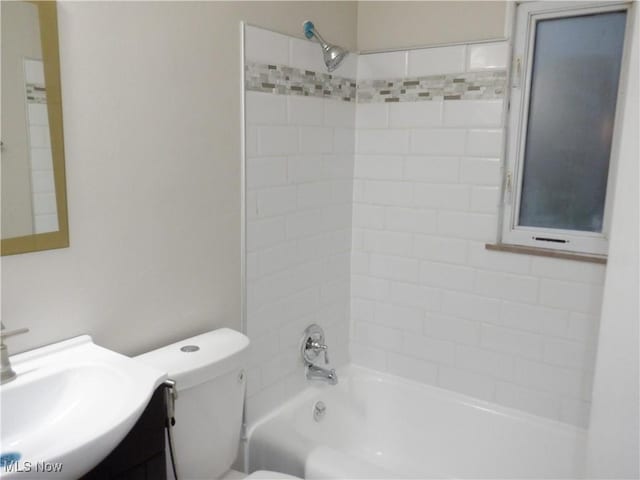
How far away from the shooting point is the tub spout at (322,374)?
7.02 feet

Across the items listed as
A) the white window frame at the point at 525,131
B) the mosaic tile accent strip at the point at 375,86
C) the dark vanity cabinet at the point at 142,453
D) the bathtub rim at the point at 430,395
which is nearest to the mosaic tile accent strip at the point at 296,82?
the mosaic tile accent strip at the point at 375,86

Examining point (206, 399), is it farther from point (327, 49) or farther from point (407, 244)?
point (327, 49)

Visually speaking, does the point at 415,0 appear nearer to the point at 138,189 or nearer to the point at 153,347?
the point at 138,189

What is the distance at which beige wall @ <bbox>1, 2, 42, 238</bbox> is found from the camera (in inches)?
45.3

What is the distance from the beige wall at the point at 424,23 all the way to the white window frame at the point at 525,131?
0.34ft

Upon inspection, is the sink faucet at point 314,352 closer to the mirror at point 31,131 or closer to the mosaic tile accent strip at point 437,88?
the mosaic tile accent strip at point 437,88

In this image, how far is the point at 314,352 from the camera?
2.21 metres

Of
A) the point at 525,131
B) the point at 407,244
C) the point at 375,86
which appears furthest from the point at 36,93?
the point at 525,131

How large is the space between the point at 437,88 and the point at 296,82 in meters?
0.57

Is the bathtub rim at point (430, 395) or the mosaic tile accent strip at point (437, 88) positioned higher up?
the mosaic tile accent strip at point (437, 88)

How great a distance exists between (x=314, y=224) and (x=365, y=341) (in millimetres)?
655

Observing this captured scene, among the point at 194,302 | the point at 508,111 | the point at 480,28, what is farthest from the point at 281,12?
the point at 194,302

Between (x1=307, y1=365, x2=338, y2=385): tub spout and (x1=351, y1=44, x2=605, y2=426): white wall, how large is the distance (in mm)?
354

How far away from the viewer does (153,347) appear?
5.16ft
